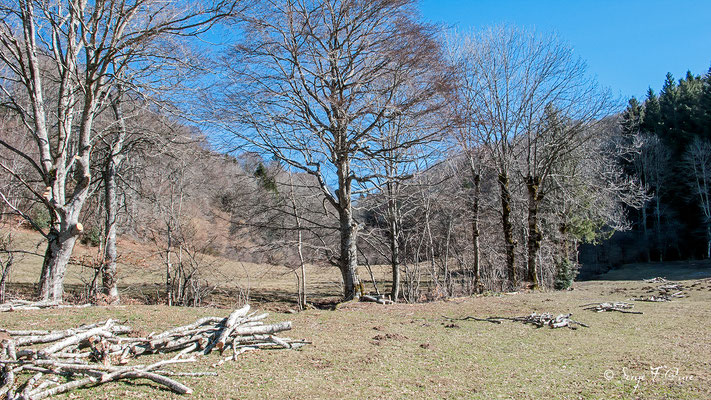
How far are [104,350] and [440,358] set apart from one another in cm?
355

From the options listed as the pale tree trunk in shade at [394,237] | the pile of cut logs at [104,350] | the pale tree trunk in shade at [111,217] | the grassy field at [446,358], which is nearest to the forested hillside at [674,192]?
the pale tree trunk in shade at [394,237]

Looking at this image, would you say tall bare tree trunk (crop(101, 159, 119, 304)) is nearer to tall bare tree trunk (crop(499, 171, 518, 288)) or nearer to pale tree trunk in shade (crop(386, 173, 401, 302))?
pale tree trunk in shade (crop(386, 173, 401, 302))

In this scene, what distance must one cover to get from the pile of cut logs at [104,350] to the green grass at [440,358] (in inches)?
5.0

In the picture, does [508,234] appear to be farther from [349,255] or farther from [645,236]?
[645,236]

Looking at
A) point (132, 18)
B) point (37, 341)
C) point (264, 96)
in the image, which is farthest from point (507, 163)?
point (37, 341)

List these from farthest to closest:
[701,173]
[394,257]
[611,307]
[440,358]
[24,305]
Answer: [701,173], [394,257], [611,307], [24,305], [440,358]

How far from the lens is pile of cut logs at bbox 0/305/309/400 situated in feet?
11.2

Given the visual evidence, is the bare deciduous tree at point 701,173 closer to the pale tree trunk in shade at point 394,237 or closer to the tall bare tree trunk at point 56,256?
the pale tree trunk in shade at point 394,237

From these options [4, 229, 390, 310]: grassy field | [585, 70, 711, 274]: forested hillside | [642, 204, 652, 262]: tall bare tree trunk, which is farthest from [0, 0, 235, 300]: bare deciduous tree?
Result: [642, 204, 652, 262]: tall bare tree trunk

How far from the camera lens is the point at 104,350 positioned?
3975mm

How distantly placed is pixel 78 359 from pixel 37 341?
30.8 inches

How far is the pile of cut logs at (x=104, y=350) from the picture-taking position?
3406 millimetres

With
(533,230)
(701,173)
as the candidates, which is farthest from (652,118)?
(533,230)

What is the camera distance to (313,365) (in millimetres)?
4465
